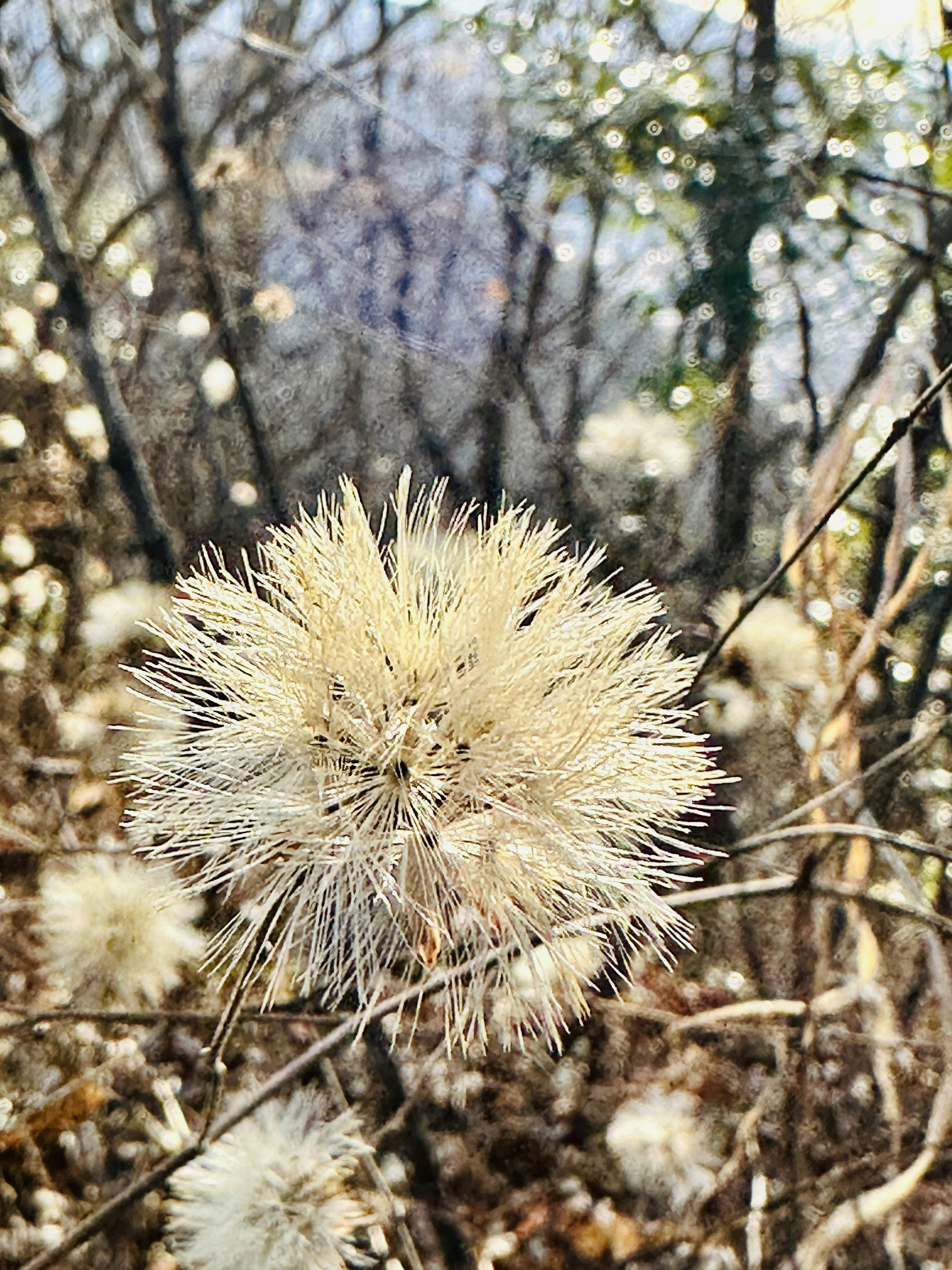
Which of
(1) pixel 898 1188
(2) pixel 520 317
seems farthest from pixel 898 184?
(1) pixel 898 1188

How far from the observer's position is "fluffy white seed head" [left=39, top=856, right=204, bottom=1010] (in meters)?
0.52

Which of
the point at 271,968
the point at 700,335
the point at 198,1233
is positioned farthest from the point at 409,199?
the point at 198,1233

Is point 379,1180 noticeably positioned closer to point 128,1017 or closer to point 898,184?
point 128,1017

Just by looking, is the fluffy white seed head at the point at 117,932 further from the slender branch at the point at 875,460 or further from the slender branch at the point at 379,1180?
the slender branch at the point at 875,460

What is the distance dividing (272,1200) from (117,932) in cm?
17

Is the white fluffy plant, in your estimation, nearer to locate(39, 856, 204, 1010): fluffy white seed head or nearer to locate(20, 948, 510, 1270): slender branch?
locate(20, 948, 510, 1270): slender branch

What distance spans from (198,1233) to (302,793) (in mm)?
343

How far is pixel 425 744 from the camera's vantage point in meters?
0.29

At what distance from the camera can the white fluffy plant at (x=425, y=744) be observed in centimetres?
27

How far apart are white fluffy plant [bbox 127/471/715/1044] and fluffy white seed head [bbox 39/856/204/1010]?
0.84ft

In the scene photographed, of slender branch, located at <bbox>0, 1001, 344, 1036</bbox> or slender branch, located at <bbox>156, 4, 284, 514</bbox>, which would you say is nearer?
slender branch, located at <bbox>0, 1001, 344, 1036</bbox>

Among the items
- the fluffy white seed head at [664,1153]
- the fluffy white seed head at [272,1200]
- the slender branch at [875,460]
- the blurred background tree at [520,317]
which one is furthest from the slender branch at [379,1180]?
the slender branch at [875,460]

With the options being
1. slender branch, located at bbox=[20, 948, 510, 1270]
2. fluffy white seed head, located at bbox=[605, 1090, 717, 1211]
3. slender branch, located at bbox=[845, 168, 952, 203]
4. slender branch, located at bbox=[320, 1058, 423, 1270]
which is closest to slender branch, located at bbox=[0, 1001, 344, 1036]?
slender branch, located at bbox=[20, 948, 510, 1270]

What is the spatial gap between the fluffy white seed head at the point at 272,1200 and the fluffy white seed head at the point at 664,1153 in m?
0.33
